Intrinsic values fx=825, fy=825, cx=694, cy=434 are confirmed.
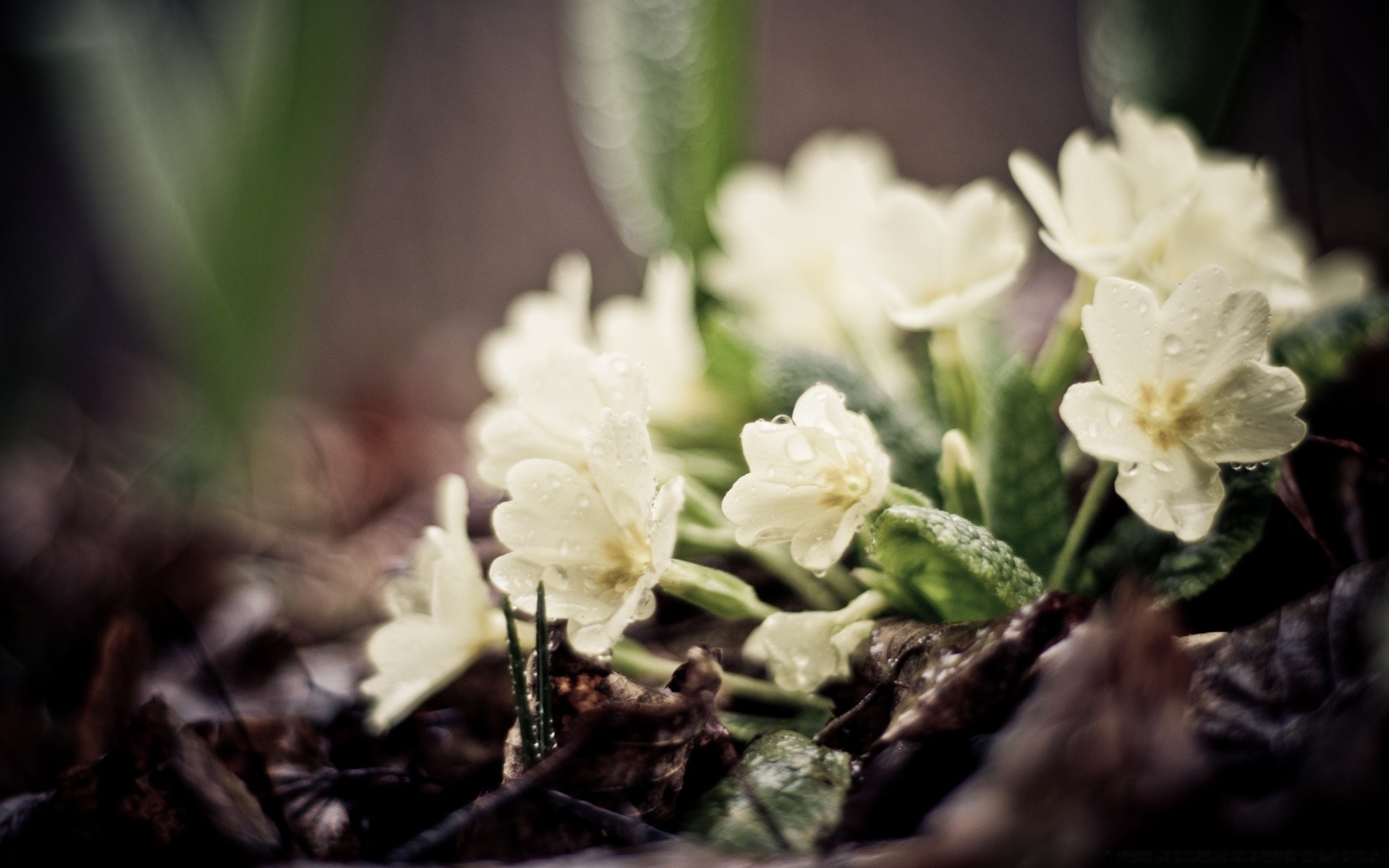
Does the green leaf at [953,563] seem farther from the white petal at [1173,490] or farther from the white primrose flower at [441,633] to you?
the white primrose flower at [441,633]

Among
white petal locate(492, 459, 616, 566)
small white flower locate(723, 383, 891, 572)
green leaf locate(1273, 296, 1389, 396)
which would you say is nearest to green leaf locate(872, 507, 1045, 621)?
small white flower locate(723, 383, 891, 572)

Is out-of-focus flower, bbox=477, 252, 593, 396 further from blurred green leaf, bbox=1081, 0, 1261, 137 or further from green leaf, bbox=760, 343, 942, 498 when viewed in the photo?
blurred green leaf, bbox=1081, 0, 1261, 137

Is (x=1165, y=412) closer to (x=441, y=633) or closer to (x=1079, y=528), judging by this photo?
(x=1079, y=528)

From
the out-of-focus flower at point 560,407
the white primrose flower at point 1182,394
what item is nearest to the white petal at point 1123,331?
the white primrose flower at point 1182,394

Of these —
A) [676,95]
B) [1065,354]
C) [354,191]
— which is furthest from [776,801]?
[354,191]

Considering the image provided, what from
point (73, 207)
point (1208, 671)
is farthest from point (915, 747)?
point (73, 207)

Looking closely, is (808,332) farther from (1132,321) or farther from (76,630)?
(76,630)
